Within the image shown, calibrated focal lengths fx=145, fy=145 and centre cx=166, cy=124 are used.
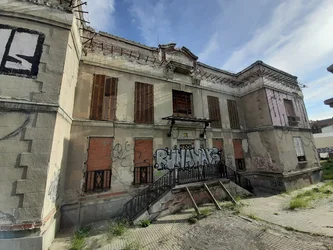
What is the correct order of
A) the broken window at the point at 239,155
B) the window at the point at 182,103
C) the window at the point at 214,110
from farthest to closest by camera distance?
the broken window at the point at 239,155 → the window at the point at 214,110 → the window at the point at 182,103

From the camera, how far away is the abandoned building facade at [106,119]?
4.35m

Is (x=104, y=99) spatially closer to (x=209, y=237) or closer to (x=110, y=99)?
(x=110, y=99)

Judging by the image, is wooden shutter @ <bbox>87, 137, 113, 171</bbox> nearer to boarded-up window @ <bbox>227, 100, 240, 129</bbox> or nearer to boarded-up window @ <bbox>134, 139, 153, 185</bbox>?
boarded-up window @ <bbox>134, 139, 153, 185</bbox>

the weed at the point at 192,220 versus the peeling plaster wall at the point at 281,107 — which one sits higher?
the peeling plaster wall at the point at 281,107

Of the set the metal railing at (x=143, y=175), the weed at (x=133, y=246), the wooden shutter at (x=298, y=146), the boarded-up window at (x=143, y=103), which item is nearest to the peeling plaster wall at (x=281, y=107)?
the wooden shutter at (x=298, y=146)

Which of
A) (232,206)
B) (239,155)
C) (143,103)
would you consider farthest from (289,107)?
(143,103)

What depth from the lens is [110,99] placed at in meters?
7.72

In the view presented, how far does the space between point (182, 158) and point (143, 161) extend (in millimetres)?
2275

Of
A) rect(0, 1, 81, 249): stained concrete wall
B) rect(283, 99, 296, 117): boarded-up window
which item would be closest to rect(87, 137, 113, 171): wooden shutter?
rect(0, 1, 81, 249): stained concrete wall

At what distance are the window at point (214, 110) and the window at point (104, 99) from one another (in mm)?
6848

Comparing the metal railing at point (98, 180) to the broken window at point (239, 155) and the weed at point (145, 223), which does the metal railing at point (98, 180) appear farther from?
the broken window at point (239, 155)

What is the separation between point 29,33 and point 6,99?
2526mm

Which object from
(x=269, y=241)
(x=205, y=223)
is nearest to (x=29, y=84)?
(x=205, y=223)

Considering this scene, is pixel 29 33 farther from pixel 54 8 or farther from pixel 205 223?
pixel 205 223
